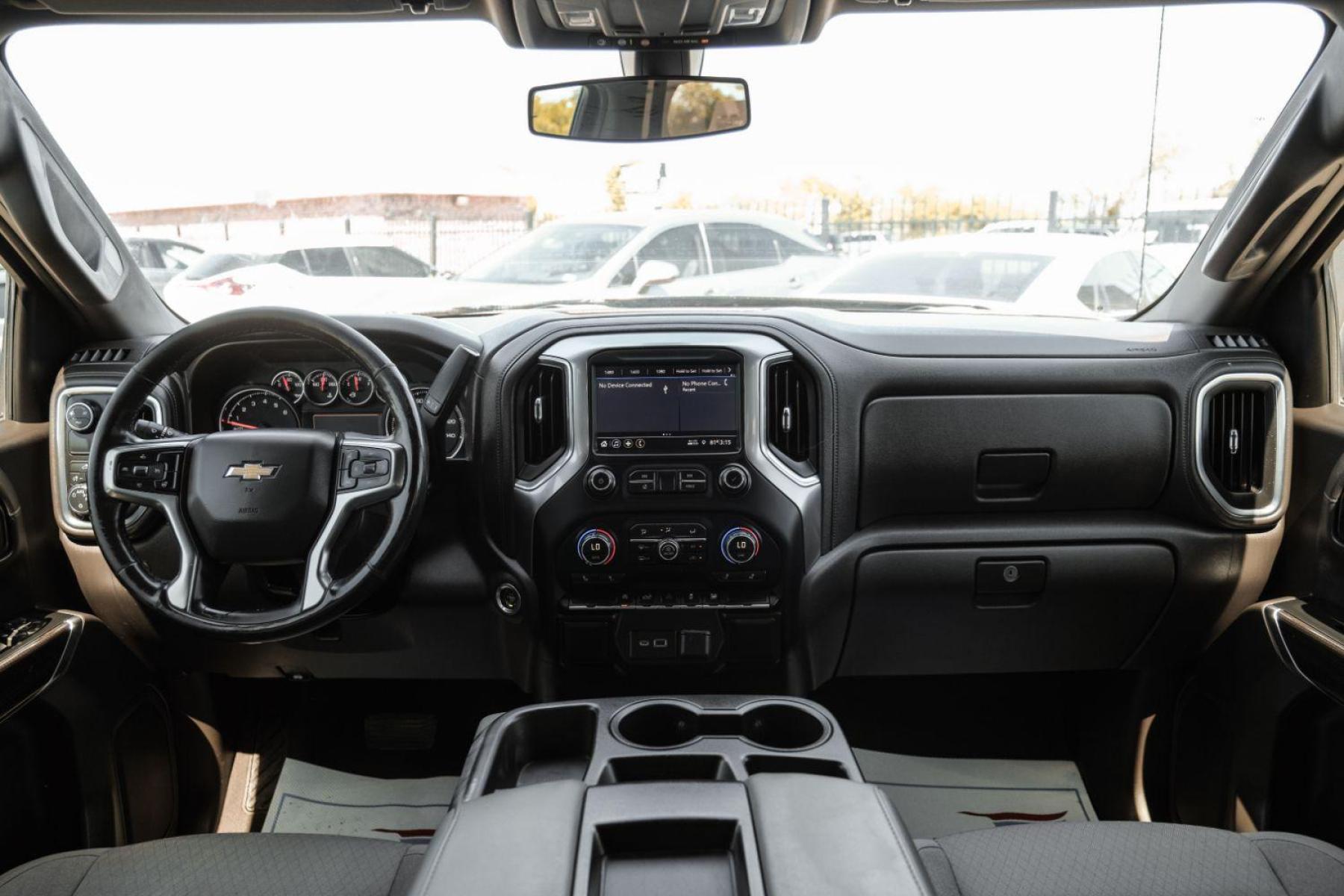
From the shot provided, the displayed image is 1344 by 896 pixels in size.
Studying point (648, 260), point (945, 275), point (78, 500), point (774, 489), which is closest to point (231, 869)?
point (78, 500)

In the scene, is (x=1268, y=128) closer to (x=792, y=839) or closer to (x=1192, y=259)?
(x=1192, y=259)

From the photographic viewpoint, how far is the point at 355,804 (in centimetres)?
330

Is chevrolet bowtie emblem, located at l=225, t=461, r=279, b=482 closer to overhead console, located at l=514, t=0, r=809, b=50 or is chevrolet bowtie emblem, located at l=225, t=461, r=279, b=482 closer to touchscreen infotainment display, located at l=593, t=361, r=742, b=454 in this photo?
touchscreen infotainment display, located at l=593, t=361, r=742, b=454

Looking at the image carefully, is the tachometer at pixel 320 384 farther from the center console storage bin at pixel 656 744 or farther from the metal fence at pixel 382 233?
the center console storage bin at pixel 656 744

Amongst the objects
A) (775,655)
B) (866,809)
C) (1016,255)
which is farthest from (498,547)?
(1016,255)

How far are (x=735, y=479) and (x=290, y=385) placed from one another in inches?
48.1

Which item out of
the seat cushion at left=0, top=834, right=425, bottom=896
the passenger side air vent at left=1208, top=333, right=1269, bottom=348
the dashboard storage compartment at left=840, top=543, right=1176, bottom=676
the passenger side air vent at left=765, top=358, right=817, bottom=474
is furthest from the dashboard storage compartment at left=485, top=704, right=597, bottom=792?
the passenger side air vent at left=1208, top=333, right=1269, bottom=348

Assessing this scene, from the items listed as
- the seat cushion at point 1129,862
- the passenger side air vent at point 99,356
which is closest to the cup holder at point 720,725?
the seat cushion at point 1129,862

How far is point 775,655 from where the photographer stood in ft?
9.78

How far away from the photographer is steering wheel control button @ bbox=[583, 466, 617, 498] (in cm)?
286

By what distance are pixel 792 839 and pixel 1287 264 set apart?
2314mm

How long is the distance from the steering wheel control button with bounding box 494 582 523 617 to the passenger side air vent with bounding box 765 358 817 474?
Answer: 2.63 ft

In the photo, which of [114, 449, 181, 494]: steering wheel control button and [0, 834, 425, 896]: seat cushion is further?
[114, 449, 181, 494]: steering wheel control button

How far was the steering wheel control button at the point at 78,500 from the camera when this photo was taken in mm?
2906
